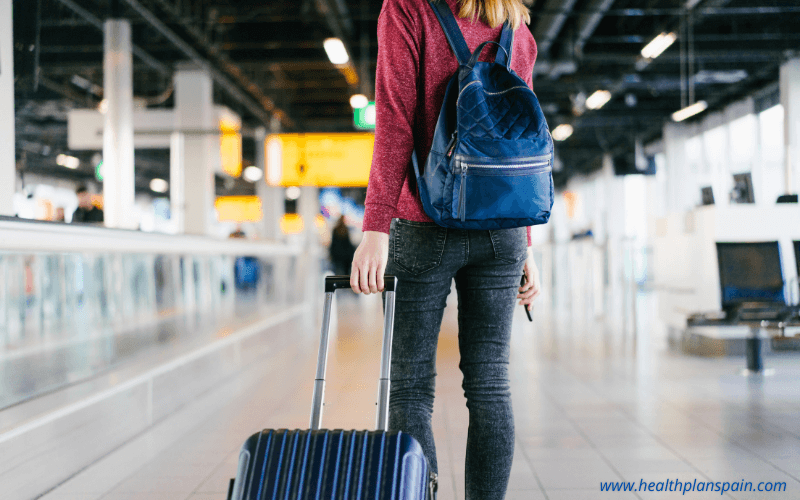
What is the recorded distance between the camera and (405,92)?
1400mm

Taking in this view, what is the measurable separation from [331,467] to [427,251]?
475mm

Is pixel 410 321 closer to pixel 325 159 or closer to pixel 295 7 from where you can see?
pixel 325 159

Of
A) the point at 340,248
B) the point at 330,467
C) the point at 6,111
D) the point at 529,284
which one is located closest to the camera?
the point at 330,467

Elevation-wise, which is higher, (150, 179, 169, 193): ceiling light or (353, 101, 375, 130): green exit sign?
(150, 179, 169, 193): ceiling light

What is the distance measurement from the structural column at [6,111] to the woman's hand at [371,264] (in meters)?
2.35

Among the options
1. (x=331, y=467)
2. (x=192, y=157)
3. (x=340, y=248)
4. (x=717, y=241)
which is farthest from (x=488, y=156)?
(x=340, y=248)

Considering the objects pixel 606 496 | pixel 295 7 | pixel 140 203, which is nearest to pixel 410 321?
pixel 606 496

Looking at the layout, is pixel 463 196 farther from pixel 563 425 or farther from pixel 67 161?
pixel 67 161

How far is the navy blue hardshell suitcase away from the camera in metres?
1.13

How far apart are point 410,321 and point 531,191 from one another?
38 cm

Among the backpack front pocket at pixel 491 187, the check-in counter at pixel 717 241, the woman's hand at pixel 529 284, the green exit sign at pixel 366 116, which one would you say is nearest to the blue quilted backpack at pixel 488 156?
the backpack front pocket at pixel 491 187

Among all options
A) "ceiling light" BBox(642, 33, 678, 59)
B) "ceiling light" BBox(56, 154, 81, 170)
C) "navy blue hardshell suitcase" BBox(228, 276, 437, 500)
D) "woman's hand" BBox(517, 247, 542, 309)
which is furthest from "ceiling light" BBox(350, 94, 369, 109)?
"ceiling light" BBox(56, 154, 81, 170)

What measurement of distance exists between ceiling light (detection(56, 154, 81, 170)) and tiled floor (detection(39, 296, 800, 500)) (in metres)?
18.8

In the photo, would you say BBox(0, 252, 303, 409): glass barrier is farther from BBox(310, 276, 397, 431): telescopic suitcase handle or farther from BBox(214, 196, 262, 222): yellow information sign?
BBox(214, 196, 262, 222): yellow information sign
